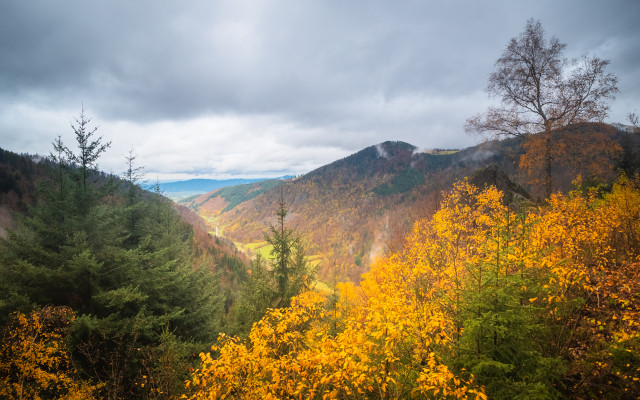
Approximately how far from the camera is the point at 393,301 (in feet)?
20.1

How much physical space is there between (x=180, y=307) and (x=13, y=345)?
7.49 m

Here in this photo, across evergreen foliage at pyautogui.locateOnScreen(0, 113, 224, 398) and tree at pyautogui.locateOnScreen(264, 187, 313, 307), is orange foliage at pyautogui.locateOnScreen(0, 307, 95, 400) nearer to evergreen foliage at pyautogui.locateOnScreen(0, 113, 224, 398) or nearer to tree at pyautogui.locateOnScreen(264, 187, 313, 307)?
evergreen foliage at pyautogui.locateOnScreen(0, 113, 224, 398)

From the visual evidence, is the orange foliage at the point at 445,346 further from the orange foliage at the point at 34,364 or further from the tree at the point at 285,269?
the tree at the point at 285,269

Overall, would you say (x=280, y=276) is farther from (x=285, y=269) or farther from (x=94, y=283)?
(x=94, y=283)

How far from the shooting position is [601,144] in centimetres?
1166

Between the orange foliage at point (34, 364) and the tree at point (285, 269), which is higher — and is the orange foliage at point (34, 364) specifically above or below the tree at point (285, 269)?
below

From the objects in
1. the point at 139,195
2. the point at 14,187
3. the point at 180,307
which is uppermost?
the point at 14,187

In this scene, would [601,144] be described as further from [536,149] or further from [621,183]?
[621,183]

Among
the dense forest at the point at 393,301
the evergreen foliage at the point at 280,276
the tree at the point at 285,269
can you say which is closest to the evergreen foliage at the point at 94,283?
the dense forest at the point at 393,301

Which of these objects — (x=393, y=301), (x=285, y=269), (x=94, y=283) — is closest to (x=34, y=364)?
(x=94, y=283)

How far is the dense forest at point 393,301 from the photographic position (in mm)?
4695

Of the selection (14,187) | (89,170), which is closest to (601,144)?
(89,170)

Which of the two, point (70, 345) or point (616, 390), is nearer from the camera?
point (616, 390)

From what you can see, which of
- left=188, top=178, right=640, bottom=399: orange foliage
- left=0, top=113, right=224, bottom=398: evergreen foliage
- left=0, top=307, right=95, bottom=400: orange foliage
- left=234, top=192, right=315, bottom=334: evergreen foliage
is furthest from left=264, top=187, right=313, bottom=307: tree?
left=0, top=307, right=95, bottom=400: orange foliage
